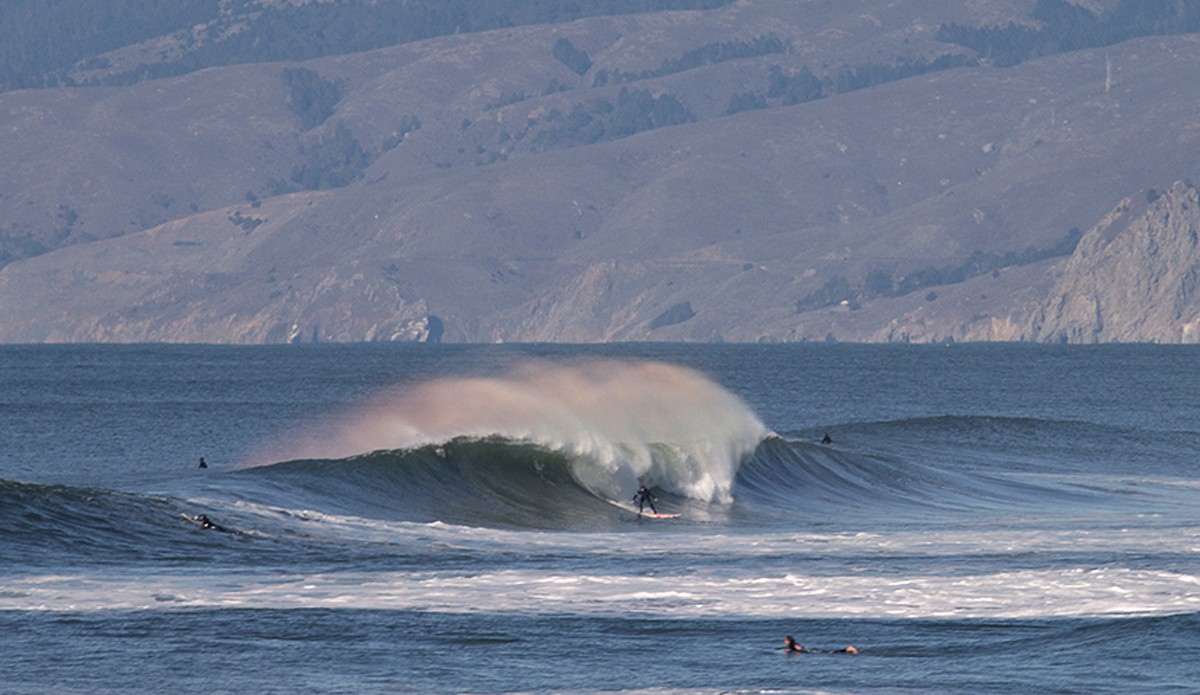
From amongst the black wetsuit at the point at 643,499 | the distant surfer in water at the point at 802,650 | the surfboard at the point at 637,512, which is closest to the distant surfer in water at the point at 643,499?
the black wetsuit at the point at 643,499

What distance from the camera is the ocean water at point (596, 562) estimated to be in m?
27.4

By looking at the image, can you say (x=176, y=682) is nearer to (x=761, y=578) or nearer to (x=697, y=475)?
(x=761, y=578)

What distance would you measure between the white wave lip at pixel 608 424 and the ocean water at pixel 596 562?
14cm

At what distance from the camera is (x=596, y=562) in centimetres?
3772

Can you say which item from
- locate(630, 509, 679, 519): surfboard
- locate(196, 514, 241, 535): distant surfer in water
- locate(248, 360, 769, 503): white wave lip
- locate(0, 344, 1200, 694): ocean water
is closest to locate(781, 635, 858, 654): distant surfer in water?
locate(0, 344, 1200, 694): ocean water

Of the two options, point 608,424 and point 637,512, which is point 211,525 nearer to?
point 637,512

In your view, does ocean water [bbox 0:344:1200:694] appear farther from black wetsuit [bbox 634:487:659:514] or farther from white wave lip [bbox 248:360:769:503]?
black wetsuit [bbox 634:487:659:514]

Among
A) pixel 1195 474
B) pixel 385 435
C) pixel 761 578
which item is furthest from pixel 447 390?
pixel 761 578

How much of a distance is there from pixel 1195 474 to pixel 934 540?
92.1 ft

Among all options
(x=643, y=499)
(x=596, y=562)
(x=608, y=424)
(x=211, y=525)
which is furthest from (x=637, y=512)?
(x=211, y=525)

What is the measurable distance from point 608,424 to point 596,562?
20.5 meters

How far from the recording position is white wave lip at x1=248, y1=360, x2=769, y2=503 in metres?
54.2

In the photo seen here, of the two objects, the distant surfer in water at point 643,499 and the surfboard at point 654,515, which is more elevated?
the distant surfer in water at point 643,499

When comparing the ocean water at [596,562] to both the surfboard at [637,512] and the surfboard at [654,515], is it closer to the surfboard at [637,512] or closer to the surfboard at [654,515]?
the surfboard at [637,512]
